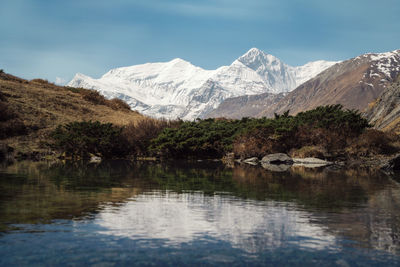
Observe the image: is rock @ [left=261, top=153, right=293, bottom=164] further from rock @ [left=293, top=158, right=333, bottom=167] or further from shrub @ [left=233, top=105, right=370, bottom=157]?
shrub @ [left=233, top=105, right=370, bottom=157]

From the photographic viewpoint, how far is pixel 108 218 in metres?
12.2

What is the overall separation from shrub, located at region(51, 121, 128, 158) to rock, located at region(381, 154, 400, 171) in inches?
1247

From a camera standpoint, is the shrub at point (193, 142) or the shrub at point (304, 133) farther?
the shrub at point (193, 142)

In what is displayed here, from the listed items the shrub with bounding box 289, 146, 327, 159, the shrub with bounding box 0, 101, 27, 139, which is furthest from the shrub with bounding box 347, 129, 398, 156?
the shrub with bounding box 0, 101, 27, 139

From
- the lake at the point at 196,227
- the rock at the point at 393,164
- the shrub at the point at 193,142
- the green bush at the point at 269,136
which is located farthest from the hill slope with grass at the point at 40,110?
the lake at the point at 196,227

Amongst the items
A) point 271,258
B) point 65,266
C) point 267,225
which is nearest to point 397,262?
point 271,258

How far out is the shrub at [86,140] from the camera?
52.2 m

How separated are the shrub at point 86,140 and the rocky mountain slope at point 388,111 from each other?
38236 mm

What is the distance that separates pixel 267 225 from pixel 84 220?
4971 mm

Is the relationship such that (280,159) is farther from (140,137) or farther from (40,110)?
(40,110)

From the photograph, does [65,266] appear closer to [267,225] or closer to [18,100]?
[267,225]

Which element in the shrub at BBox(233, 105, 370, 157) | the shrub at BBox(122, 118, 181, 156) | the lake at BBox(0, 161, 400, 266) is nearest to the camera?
the lake at BBox(0, 161, 400, 266)

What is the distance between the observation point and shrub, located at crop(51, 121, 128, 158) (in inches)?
2057

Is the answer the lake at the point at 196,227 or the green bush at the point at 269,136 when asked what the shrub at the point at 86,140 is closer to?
the green bush at the point at 269,136
